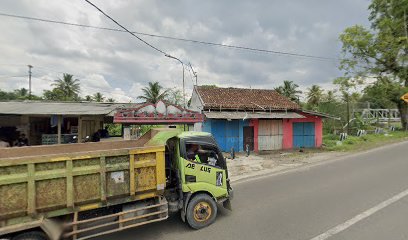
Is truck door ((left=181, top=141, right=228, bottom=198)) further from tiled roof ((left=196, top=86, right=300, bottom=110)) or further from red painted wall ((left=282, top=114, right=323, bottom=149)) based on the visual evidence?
red painted wall ((left=282, top=114, right=323, bottom=149))

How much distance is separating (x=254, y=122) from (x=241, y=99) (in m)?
2.79

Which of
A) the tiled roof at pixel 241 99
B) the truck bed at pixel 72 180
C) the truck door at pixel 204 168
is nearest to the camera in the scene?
the truck bed at pixel 72 180

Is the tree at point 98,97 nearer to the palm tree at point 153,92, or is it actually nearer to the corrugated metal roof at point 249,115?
the palm tree at point 153,92

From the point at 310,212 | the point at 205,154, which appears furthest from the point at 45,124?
the point at 310,212

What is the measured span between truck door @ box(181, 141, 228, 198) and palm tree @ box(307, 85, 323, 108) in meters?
42.0

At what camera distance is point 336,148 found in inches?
669

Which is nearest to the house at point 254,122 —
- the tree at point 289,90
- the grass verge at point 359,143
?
the grass verge at point 359,143

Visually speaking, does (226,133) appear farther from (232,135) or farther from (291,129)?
(291,129)

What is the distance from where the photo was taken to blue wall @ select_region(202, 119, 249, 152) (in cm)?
1625

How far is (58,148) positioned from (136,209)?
7.96 ft

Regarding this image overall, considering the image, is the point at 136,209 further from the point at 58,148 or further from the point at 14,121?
the point at 14,121

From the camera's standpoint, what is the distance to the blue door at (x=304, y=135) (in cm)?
1858

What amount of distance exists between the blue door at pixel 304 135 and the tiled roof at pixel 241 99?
1.66 metres

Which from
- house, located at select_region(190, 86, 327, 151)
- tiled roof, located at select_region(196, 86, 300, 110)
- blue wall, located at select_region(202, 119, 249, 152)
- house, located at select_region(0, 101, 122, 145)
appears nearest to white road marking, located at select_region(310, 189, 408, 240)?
house, located at select_region(190, 86, 327, 151)
